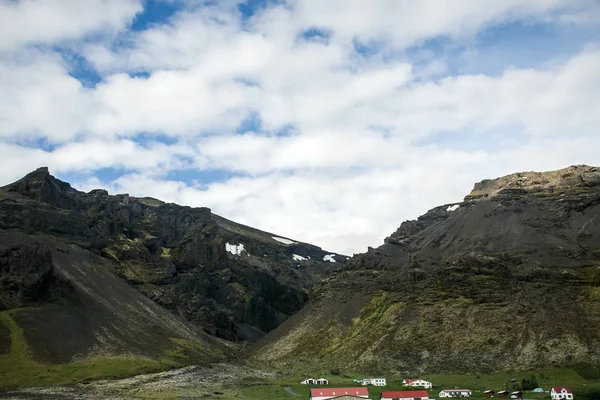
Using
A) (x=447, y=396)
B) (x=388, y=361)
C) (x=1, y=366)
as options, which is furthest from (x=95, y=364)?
(x=447, y=396)

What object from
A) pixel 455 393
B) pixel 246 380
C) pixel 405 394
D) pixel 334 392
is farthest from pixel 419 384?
pixel 246 380

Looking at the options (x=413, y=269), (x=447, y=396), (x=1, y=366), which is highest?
(x=413, y=269)

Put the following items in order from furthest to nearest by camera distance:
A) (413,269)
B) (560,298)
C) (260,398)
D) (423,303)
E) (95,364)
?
(413,269), (423,303), (560,298), (95,364), (260,398)

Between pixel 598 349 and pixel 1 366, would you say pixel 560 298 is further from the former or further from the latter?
pixel 1 366

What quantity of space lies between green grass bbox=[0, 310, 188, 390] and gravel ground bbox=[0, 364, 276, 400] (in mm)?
6742

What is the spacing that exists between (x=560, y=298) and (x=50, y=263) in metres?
148

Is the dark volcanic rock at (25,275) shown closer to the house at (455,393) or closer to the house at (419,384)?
the house at (419,384)

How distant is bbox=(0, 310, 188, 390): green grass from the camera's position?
406 feet

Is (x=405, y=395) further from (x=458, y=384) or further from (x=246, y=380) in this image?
(x=246, y=380)

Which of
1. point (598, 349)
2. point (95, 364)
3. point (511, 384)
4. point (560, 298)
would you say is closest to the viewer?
point (511, 384)

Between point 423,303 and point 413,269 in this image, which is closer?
point 423,303

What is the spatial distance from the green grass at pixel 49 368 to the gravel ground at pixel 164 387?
22.1ft

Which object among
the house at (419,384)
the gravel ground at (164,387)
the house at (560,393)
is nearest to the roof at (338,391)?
the gravel ground at (164,387)

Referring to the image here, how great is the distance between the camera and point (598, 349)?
126 meters
